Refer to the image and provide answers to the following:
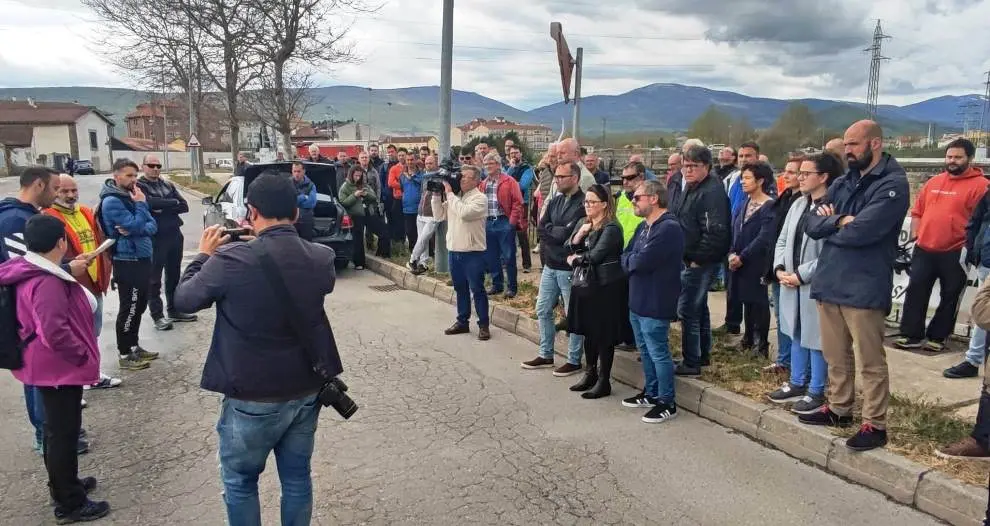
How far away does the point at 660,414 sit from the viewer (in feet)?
15.8

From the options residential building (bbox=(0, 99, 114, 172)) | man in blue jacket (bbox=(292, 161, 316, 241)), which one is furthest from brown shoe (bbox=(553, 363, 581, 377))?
residential building (bbox=(0, 99, 114, 172))

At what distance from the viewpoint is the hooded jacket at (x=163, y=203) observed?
22.5 ft

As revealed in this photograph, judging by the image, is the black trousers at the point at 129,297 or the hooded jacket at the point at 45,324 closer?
the hooded jacket at the point at 45,324

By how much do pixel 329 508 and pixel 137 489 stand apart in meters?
1.18

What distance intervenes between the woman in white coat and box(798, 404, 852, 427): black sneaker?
7 centimetres

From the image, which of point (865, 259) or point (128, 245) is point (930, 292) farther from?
point (128, 245)

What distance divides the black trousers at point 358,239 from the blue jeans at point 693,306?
23.0ft

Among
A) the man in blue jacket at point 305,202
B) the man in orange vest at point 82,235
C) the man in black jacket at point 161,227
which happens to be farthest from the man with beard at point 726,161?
the man in orange vest at point 82,235

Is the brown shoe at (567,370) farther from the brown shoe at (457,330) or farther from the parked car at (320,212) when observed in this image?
the parked car at (320,212)

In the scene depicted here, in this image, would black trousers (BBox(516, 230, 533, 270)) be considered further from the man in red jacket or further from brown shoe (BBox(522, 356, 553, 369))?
brown shoe (BBox(522, 356, 553, 369))

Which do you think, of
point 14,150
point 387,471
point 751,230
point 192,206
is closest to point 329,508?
point 387,471

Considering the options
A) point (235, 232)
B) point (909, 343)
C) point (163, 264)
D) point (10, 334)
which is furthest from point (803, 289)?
point (163, 264)

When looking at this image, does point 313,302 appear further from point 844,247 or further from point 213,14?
point 213,14

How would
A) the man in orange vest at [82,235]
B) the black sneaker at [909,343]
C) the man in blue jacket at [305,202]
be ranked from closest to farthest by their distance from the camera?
the man in orange vest at [82,235], the black sneaker at [909,343], the man in blue jacket at [305,202]
